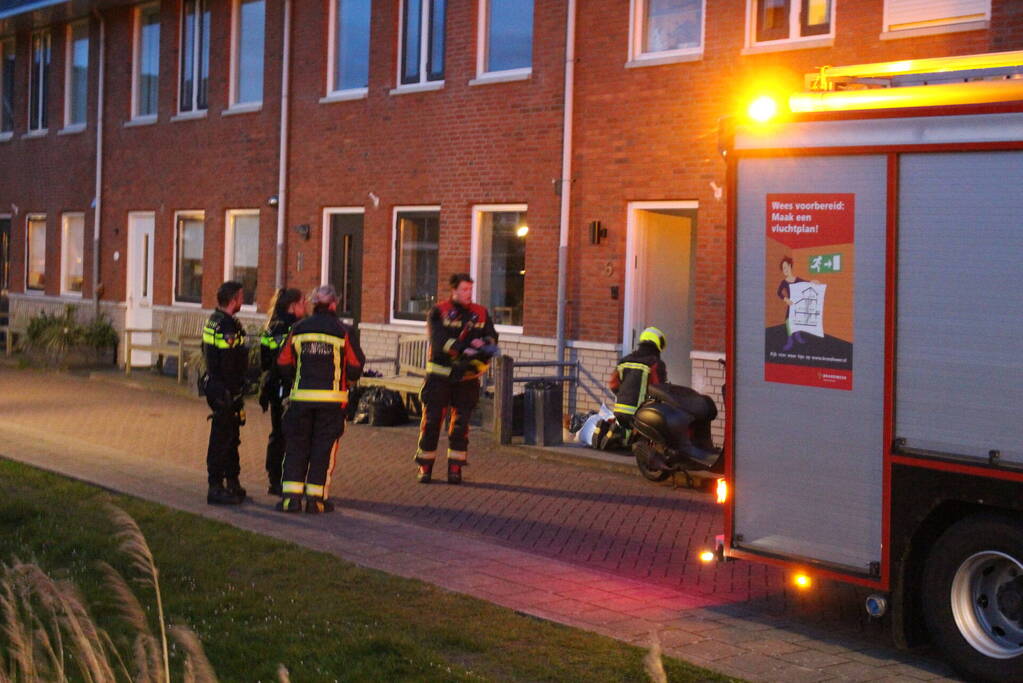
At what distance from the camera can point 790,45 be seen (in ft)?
45.4

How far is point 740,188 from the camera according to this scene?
760cm

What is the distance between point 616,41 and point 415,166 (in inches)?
154

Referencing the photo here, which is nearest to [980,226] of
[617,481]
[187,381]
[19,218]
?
[617,481]

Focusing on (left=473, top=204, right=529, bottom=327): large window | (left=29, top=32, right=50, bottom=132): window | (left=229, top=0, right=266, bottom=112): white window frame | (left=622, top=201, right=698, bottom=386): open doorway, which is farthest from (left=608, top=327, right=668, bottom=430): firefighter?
(left=29, top=32, right=50, bottom=132): window

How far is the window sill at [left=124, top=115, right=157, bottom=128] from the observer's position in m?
24.0

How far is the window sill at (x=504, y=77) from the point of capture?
54.9ft

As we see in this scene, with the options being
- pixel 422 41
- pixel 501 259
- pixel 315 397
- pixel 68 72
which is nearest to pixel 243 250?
pixel 422 41

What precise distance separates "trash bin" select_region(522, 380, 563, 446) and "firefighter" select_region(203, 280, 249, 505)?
402 centimetres

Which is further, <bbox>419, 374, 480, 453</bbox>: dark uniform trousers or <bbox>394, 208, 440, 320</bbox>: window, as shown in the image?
<bbox>394, 208, 440, 320</bbox>: window

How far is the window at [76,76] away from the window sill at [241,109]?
551cm

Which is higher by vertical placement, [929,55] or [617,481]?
[929,55]

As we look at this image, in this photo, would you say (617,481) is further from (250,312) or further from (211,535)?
(250,312)

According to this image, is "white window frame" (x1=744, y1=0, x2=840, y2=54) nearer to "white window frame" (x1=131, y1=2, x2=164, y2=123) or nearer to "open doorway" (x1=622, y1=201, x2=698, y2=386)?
"open doorway" (x1=622, y1=201, x2=698, y2=386)

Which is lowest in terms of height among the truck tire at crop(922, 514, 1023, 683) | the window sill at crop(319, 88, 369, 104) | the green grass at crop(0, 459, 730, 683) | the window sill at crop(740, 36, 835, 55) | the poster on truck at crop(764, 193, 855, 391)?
the green grass at crop(0, 459, 730, 683)
